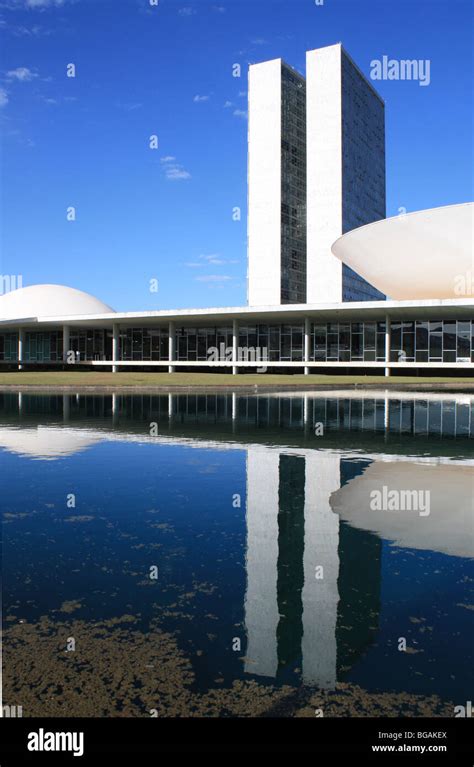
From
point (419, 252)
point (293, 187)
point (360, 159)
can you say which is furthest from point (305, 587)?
point (360, 159)

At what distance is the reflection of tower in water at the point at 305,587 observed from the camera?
3594 mm

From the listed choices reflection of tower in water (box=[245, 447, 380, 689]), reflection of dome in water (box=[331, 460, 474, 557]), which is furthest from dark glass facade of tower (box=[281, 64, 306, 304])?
reflection of tower in water (box=[245, 447, 380, 689])

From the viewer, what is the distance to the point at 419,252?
39.7 m

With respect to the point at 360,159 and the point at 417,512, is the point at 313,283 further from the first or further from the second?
the point at 417,512

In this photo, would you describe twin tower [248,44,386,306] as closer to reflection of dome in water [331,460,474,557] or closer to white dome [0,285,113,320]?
white dome [0,285,113,320]

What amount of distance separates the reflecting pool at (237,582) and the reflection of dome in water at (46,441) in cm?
23

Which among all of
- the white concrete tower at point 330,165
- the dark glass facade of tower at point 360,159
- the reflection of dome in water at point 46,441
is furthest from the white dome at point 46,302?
the reflection of dome in water at point 46,441

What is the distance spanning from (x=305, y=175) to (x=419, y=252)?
67118 millimetres

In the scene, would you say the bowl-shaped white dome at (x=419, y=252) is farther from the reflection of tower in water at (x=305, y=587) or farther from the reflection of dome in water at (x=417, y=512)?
the reflection of tower in water at (x=305, y=587)

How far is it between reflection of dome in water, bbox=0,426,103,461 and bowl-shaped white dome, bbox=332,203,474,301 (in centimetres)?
2806

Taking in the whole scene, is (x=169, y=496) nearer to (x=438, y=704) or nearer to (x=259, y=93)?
(x=438, y=704)

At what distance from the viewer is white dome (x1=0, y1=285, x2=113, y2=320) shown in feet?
244

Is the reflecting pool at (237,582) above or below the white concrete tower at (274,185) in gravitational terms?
below

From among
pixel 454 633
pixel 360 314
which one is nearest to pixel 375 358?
pixel 360 314
